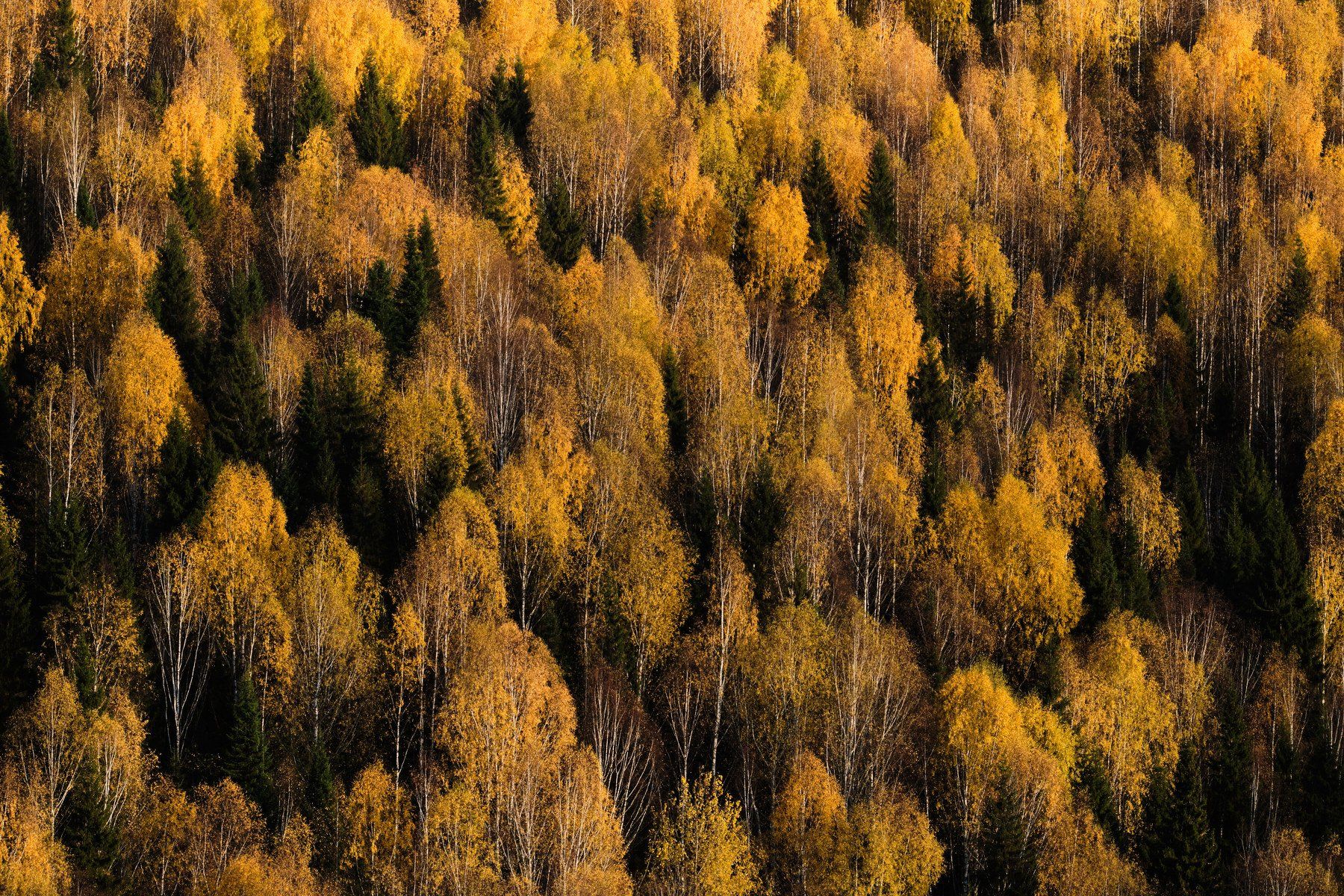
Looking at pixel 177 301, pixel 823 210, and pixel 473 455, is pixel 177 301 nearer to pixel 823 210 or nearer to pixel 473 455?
pixel 473 455

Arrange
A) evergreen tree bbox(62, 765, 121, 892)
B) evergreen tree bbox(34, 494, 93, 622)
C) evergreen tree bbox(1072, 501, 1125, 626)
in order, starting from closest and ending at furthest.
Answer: evergreen tree bbox(62, 765, 121, 892), evergreen tree bbox(34, 494, 93, 622), evergreen tree bbox(1072, 501, 1125, 626)

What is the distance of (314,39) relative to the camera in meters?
80.6

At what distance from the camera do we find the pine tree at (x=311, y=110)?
73.9m

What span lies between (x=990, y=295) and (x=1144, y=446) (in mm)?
10085

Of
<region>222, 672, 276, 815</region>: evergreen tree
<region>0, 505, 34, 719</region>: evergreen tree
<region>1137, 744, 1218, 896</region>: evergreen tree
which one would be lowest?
<region>1137, 744, 1218, 896</region>: evergreen tree

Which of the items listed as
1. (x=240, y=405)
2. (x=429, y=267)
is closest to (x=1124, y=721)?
(x=240, y=405)

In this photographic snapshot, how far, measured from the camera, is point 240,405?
5500 cm

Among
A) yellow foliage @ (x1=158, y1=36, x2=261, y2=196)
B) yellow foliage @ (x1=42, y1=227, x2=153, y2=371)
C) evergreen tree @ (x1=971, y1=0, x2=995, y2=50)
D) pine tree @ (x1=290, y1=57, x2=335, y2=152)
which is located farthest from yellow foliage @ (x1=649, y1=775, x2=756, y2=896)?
evergreen tree @ (x1=971, y1=0, x2=995, y2=50)

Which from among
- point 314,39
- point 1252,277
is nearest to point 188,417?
point 314,39

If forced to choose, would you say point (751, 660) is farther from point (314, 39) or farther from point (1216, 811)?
point (314, 39)

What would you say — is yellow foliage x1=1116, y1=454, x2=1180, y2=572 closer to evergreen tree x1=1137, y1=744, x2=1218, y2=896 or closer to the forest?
the forest

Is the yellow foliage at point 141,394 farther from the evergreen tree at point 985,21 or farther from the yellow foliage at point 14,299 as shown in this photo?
the evergreen tree at point 985,21

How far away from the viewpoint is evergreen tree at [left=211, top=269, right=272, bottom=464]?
54.9 metres

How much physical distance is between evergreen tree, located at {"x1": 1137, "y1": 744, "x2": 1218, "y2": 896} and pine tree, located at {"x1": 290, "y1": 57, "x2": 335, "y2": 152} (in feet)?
150
